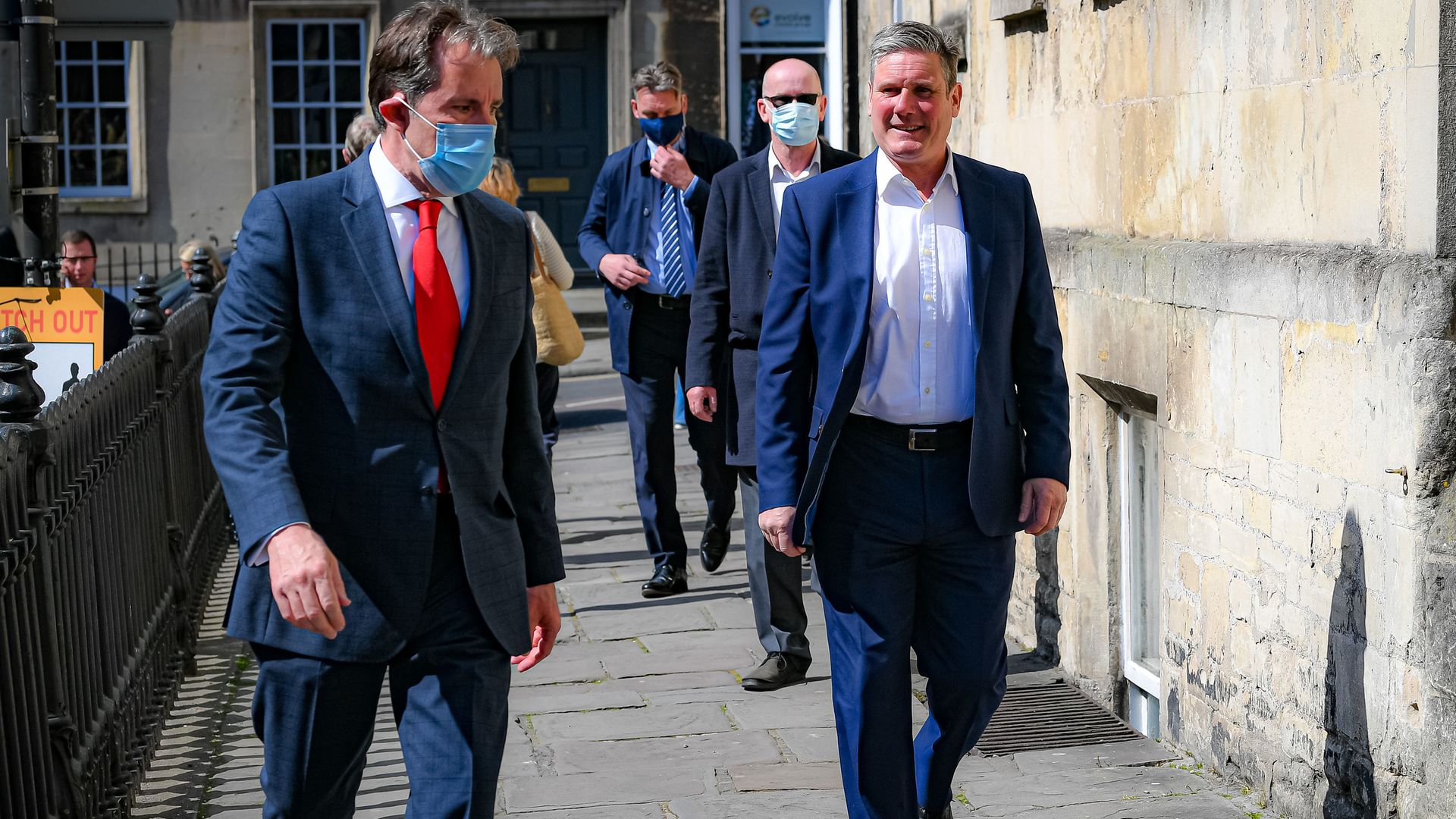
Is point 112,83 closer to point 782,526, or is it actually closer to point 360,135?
point 360,135

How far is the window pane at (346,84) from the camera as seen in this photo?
816 inches

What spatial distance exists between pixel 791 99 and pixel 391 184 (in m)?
3.19

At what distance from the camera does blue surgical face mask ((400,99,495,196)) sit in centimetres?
336

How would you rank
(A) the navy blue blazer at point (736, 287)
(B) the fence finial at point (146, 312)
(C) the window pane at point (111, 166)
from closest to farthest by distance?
(A) the navy blue blazer at point (736, 287) → (B) the fence finial at point (146, 312) → (C) the window pane at point (111, 166)

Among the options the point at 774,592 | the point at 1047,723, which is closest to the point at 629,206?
the point at 774,592

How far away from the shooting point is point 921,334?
4.18 metres

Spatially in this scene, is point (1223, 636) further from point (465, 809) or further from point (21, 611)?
point (21, 611)

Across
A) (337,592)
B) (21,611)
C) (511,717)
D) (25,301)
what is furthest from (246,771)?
(337,592)

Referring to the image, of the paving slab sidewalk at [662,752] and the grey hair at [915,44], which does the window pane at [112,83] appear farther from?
the grey hair at [915,44]

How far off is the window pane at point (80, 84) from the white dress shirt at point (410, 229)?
61.9 feet

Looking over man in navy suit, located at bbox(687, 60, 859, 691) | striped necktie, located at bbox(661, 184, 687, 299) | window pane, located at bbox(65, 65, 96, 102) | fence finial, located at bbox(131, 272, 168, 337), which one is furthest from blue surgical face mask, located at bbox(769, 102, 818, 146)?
window pane, located at bbox(65, 65, 96, 102)

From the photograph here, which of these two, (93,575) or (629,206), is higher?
(629,206)

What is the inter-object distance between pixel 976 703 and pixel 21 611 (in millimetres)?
2207

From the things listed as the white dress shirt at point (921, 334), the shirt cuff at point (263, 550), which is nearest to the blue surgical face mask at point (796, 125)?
the white dress shirt at point (921, 334)
